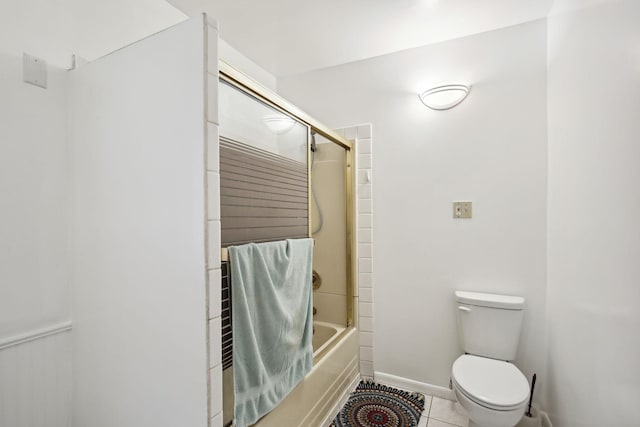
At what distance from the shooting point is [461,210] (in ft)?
6.65

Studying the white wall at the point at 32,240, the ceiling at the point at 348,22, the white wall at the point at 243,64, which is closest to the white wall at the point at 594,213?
the ceiling at the point at 348,22

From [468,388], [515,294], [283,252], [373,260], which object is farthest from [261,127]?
[515,294]

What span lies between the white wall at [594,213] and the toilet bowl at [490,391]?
23 cm

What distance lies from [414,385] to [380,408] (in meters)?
0.34

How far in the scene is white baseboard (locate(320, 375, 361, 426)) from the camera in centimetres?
185

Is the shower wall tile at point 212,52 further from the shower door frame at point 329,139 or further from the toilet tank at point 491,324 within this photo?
the toilet tank at point 491,324


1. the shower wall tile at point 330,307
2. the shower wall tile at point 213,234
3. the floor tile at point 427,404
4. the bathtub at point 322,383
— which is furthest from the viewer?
the shower wall tile at point 330,307

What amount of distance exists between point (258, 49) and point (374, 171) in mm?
1216

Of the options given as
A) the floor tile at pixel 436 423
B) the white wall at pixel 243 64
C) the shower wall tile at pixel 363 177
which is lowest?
the floor tile at pixel 436 423

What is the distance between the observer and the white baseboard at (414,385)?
209cm

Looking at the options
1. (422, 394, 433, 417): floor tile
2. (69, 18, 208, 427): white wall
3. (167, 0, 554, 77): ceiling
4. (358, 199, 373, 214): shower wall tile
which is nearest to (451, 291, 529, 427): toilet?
(422, 394, 433, 417): floor tile

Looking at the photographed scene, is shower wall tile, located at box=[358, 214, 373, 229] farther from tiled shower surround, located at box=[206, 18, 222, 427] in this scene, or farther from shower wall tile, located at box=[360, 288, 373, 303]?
tiled shower surround, located at box=[206, 18, 222, 427]

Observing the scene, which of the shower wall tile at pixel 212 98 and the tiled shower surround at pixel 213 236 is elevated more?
the shower wall tile at pixel 212 98

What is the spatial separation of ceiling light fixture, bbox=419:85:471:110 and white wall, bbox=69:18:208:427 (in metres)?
1.56
